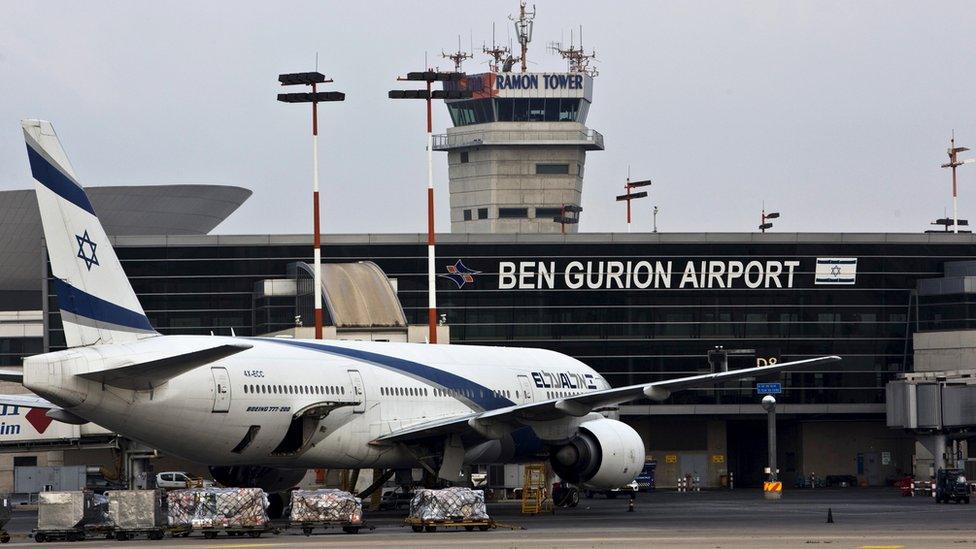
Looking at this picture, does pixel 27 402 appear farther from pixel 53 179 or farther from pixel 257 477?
pixel 53 179

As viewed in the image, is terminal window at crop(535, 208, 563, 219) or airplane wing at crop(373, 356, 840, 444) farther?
terminal window at crop(535, 208, 563, 219)

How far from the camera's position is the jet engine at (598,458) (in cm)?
4006

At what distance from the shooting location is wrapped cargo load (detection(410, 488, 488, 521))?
33.0 meters

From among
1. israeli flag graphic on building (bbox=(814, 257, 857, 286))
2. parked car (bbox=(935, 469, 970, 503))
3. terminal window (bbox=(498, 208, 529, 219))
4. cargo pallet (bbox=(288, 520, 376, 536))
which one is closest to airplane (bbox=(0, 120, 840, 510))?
cargo pallet (bbox=(288, 520, 376, 536))

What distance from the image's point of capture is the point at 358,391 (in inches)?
1459

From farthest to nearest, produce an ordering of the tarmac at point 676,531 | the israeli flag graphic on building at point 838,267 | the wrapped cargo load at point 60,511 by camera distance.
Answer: the israeli flag graphic on building at point 838,267
the wrapped cargo load at point 60,511
the tarmac at point 676,531

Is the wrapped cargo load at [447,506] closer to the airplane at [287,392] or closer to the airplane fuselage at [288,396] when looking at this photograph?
the airplane at [287,392]

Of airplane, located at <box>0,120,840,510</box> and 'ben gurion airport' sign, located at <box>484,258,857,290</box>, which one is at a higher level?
'ben gurion airport' sign, located at <box>484,258,857,290</box>

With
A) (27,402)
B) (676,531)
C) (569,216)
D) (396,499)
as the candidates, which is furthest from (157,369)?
(569,216)

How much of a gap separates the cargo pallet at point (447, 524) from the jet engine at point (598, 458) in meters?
7.14

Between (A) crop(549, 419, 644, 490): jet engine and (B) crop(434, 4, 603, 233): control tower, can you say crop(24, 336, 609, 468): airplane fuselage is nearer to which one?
(A) crop(549, 419, 644, 490): jet engine

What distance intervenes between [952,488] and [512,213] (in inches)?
3012

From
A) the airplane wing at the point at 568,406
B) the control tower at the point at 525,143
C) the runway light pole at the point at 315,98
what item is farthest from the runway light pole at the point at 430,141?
the control tower at the point at 525,143

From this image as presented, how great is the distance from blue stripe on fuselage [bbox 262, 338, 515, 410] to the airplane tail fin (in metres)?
5.82
